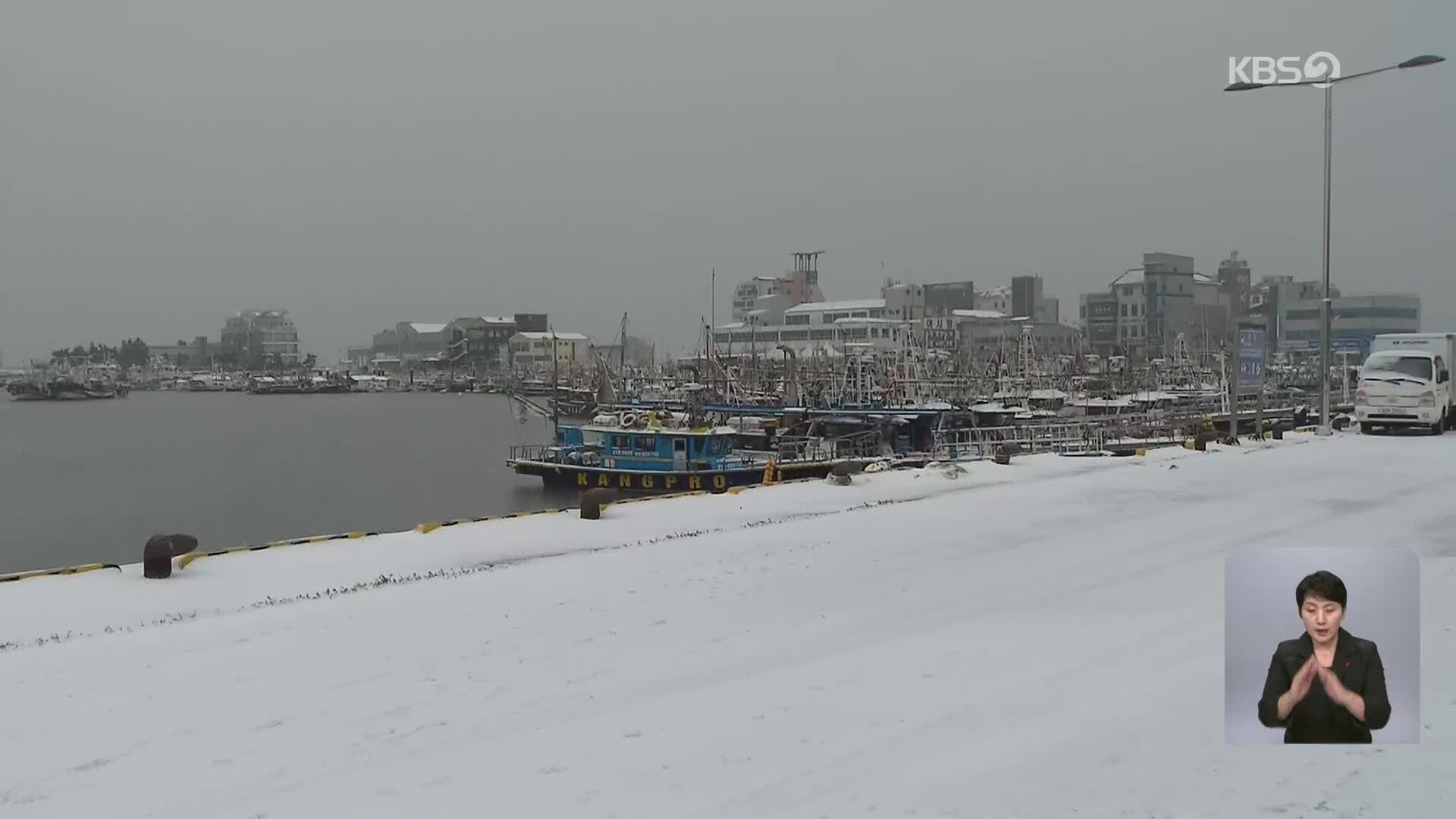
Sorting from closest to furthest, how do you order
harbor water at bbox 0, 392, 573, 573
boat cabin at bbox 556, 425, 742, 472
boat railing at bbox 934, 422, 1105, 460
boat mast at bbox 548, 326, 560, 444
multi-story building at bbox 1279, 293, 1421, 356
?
boat railing at bbox 934, 422, 1105, 460 < harbor water at bbox 0, 392, 573, 573 < boat cabin at bbox 556, 425, 742, 472 < boat mast at bbox 548, 326, 560, 444 < multi-story building at bbox 1279, 293, 1421, 356

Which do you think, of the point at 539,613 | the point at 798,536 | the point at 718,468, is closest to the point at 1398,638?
the point at 539,613

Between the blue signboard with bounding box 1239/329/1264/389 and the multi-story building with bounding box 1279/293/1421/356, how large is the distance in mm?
112344

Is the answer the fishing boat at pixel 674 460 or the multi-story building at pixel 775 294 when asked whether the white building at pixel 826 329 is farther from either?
the fishing boat at pixel 674 460

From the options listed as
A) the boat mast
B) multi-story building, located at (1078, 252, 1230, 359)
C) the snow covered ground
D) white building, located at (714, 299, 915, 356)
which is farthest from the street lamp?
multi-story building, located at (1078, 252, 1230, 359)

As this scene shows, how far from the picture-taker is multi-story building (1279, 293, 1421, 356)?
132m

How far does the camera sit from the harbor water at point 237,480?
39812 millimetres

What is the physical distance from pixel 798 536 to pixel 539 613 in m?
4.34

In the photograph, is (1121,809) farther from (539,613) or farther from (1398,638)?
(539,613)

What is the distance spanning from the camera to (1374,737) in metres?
5.05

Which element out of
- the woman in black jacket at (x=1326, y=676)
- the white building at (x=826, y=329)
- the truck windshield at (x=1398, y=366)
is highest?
the white building at (x=826, y=329)

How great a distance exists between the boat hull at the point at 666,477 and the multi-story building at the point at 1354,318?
108 m

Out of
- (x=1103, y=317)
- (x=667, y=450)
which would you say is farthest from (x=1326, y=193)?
(x=1103, y=317)

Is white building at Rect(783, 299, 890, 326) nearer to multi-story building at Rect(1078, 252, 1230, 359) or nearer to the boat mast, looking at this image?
multi-story building at Rect(1078, 252, 1230, 359)

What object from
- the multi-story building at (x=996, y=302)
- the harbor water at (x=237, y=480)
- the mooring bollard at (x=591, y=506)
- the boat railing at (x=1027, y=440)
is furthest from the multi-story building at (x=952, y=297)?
the mooring bollard at (x=591, y=506)
